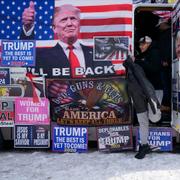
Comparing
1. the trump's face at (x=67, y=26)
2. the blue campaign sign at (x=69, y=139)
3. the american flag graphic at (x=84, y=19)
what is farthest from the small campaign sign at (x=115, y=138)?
the trump's face at (x=67, y=26)

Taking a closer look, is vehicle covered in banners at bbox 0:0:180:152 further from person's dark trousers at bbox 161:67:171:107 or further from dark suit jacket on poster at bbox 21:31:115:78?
person's dark trousers at bbox 161:67:171:107

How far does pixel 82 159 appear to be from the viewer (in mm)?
7031

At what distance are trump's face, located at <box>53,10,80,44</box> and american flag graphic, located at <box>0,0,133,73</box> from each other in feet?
0.27

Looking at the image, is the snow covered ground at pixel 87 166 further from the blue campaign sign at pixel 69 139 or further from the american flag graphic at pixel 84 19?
the american flag graphic at pixel 84 19

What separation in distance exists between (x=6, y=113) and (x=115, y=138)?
5.88ft

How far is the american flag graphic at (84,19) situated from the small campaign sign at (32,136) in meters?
1.34

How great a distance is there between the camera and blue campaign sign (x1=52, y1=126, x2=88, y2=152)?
291 inches

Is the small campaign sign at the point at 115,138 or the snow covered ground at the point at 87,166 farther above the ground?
the small campaign sign at the point at 115,138

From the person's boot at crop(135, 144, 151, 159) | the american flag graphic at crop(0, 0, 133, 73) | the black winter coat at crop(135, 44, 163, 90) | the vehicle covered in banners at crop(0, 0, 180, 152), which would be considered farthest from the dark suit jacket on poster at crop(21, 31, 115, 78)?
the person's boot at crop(135, 144, 151, 159)

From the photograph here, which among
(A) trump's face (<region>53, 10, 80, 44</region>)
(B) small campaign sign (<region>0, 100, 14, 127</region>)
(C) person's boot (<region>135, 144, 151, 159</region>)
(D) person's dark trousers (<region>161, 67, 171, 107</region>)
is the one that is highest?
(A) trump's face (<region>53, 10, 80, 44</region>)

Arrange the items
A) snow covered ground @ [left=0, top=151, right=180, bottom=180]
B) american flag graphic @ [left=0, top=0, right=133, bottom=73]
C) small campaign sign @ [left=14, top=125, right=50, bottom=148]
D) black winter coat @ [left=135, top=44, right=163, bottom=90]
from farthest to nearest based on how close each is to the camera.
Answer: black winter coat @ [left=135, top=44, right=163, bottom=90]
small campaign sign @ [left=14, top=125, right=50, bottom=148]
american flag graphic @ [left=0, top=0, right=133, bottom=73]
snow covered ground @ [left=0, top=151, right=180, bottom=180]

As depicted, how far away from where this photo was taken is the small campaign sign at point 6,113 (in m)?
7.39

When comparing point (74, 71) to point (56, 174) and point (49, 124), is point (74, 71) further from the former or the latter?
point (56, 174)

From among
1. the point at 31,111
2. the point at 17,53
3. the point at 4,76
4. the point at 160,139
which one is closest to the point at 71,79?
the point at 31,111
